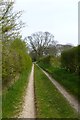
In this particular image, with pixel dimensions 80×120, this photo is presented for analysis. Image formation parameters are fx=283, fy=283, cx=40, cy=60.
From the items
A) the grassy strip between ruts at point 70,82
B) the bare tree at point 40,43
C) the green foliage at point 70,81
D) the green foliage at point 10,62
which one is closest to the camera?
the green foliage at point 10,62

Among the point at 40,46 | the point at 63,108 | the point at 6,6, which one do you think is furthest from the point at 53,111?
the point at 40,46

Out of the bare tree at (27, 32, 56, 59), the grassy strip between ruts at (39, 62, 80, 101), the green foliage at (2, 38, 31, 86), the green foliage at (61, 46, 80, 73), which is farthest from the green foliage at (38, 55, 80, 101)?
the bare tree at (27, 32, 56, 59)

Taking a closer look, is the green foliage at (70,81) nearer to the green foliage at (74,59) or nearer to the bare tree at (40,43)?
the green foliage at (74,59)

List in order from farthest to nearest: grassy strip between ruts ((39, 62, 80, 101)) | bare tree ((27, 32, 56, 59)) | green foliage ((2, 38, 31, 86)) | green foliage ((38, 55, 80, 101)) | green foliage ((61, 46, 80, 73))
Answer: bare tree ((27, 32, 56, 59)) → green foliage ((61, 46, 80, 73)) → green foliage ((38, 55, 80, 101)) → grassy strip between ruts ((39, 62, 80, 101)) → green foliage ((2, 38, 31, 86))

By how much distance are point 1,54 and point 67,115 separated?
16.1 feet

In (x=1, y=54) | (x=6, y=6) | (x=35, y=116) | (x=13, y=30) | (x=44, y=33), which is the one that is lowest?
(x=35, y=116)

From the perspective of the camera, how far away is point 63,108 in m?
11.3

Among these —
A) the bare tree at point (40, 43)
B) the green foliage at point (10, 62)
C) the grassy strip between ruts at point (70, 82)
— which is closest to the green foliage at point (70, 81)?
the grassy strip between ruts at point (70, 82)

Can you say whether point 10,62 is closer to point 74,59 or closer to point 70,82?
point 70,82

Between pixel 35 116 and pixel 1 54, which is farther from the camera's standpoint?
pixel 1 54

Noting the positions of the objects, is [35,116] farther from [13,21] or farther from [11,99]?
[13,21]

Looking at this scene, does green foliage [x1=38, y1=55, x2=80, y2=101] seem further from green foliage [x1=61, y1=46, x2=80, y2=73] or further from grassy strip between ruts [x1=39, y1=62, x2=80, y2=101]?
green foliage [x1=61, y1=46, x2=80, y2=73]

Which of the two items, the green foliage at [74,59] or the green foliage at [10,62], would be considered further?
the green foliage at [74,59]

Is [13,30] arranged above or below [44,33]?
below
